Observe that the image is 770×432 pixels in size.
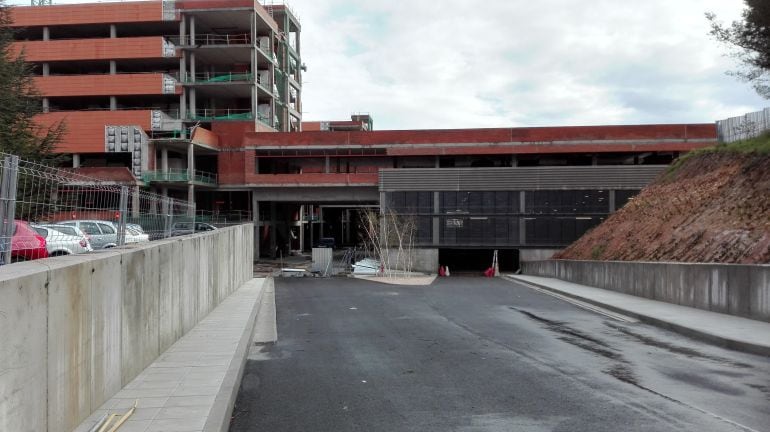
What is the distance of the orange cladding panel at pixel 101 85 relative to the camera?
60.4 meters

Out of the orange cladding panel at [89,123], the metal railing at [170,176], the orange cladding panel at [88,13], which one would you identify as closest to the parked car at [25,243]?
the metal railing at [170,176]

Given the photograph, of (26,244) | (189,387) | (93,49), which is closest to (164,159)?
(93,49)

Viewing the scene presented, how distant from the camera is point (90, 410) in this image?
6.14m

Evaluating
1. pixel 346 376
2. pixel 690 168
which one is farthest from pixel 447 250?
pixel 346 376

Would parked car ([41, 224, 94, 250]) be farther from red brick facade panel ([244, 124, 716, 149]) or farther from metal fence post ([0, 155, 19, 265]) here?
red brick facade panel ([244, 124, 716, 149])

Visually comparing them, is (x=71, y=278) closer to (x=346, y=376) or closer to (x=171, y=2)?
(x=346, y=376)

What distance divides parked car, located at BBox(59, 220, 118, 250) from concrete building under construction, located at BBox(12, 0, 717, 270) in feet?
126

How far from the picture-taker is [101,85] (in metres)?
60.9

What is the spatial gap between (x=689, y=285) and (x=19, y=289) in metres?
15.8

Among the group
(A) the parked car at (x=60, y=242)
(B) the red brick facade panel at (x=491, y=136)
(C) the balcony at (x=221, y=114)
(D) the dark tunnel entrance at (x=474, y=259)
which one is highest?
(C) the balcony at (x=221, y=114)

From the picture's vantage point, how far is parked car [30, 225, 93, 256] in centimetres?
686

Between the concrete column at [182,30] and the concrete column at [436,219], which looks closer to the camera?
the concrete column at [436,219]

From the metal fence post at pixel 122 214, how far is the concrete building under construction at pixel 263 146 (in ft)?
127

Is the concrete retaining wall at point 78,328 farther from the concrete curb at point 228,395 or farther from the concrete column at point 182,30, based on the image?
the concrete column at point 182,30
